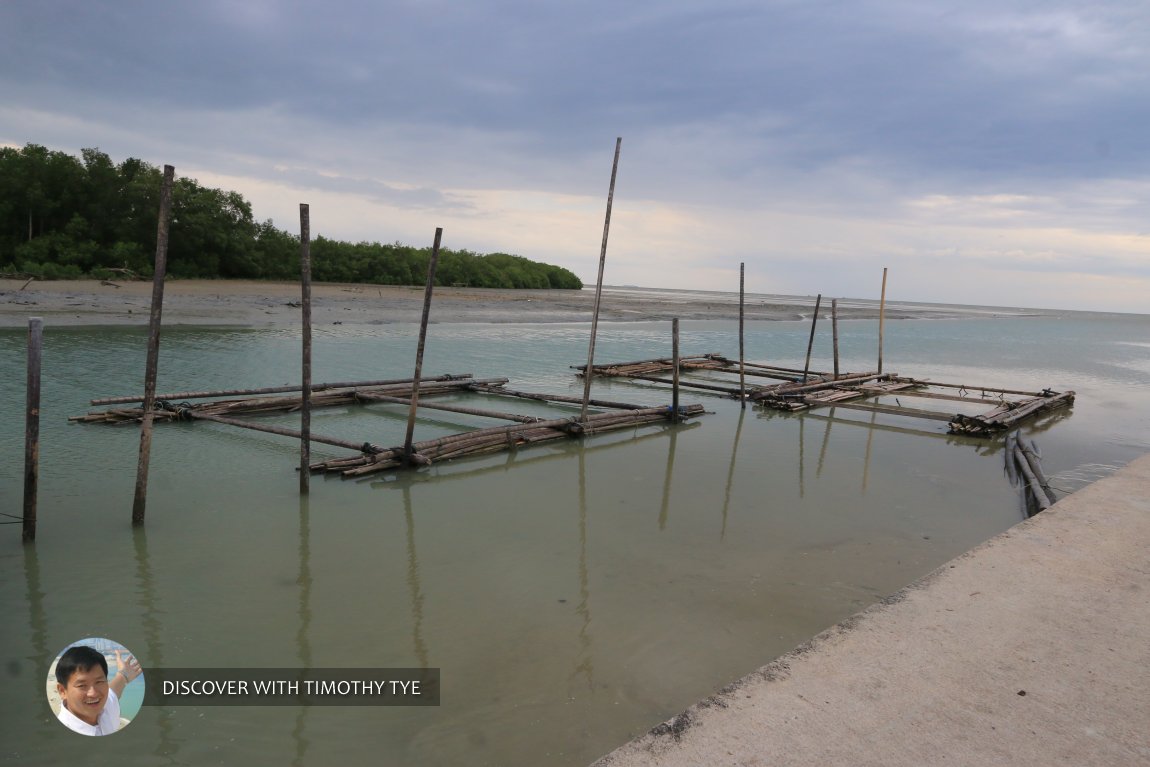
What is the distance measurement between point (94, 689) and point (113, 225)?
2928 cm

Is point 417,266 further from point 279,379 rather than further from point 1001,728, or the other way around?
point 1001,728

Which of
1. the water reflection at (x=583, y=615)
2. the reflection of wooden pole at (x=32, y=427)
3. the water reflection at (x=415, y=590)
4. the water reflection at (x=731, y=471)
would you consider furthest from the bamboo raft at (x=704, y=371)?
the reflection of wooden pole at (x=32, y=427)

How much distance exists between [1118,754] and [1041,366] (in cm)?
2603

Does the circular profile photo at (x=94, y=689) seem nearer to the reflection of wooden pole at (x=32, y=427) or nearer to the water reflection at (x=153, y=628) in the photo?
the water reflection at (x=153, y=628)

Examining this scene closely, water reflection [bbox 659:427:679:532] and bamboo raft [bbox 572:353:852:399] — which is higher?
bamboo raft [bbox 572:353:852:399]

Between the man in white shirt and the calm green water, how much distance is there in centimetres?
10

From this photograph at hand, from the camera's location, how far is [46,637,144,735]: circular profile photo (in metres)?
3.17

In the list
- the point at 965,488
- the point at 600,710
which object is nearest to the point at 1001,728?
the point at 600,710

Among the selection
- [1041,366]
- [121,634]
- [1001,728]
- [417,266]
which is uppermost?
[417,266]

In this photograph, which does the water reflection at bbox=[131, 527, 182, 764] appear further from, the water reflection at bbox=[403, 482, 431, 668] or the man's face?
the water reflection at bbox=[403, 482, 431, 668]

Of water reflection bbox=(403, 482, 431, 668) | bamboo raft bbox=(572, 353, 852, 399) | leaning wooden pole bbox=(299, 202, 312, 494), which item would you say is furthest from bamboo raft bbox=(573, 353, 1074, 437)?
leaning wooden pole bbox=(299, 202, 312, 494)

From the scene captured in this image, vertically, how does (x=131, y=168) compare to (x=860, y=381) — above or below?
above

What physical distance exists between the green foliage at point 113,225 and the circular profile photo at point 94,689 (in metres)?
24.6

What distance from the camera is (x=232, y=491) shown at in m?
6.58
